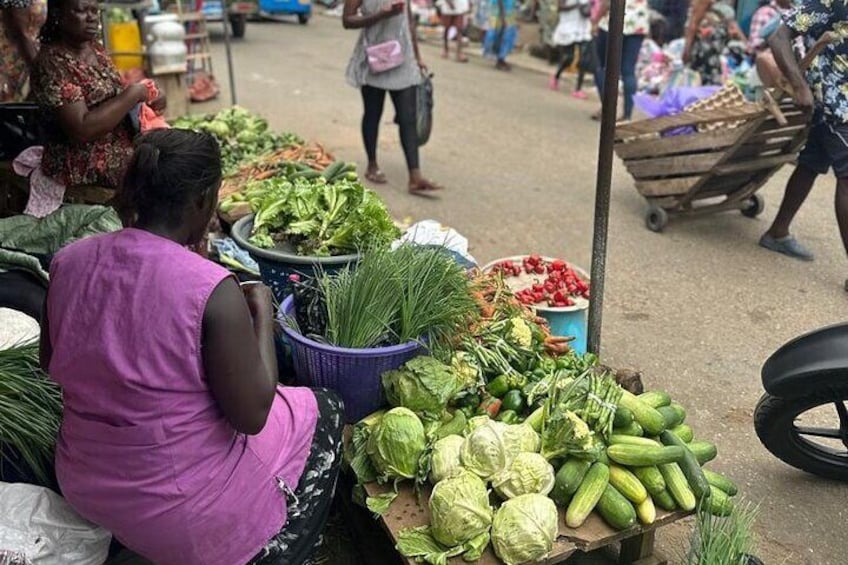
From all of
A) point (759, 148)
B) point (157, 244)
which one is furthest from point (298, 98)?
point (157, 244)

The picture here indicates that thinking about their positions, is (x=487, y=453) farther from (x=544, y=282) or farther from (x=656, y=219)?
(x=656, y=219)

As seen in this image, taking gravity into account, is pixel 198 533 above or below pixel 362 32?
below

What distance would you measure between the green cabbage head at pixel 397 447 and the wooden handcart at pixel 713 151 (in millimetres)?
3729

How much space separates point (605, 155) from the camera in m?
2.99

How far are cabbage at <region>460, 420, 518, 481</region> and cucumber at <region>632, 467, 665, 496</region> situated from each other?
0.40 metres

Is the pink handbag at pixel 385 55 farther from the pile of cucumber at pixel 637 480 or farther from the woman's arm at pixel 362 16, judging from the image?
the pile of cucumber at pixel 637 480

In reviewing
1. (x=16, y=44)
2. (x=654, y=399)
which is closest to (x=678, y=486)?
(x=654, y=399)

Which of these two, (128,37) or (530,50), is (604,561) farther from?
(530,50)

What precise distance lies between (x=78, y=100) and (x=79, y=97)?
1cm

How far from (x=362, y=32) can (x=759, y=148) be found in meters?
3.05

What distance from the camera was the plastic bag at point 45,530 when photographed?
213cm

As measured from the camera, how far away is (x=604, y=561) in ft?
9.00

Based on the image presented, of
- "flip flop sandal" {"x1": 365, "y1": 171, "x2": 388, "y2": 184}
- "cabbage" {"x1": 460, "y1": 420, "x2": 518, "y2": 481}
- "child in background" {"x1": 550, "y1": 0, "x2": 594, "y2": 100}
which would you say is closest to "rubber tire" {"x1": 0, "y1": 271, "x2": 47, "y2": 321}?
"cabbage" {"x1": 460, "y1": 420, "x2": 518, "y2": 481}

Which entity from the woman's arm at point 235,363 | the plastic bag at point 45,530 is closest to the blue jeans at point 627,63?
the woman's arm at point 235,363
